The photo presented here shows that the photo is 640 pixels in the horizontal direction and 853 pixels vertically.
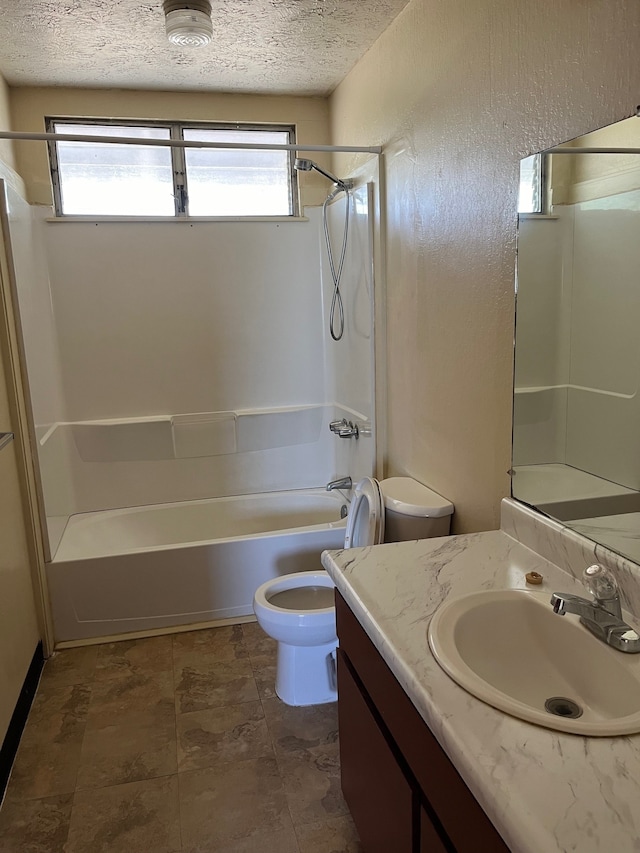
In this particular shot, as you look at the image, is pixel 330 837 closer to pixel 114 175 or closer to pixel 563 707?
pixel 563 707

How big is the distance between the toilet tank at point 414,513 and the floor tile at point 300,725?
0.68 m

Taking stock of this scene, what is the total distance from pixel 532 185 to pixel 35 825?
2244 millimetres

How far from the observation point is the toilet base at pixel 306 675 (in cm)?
229

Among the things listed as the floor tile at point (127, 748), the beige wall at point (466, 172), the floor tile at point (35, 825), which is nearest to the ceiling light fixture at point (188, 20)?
the beige wall at point (466, 172)

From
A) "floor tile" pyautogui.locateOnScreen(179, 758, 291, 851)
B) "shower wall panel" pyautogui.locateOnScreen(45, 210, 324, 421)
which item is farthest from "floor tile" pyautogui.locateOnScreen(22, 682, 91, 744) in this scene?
"shower wall panel" pyautogui.locateOnScreen(45, 210, 324, 421)

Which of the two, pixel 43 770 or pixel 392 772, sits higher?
pixel 392 772

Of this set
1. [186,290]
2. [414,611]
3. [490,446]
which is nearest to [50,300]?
[186,290]

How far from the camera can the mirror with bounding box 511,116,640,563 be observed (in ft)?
4.27

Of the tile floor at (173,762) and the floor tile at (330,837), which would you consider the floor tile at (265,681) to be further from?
the floor tile at (330,837)

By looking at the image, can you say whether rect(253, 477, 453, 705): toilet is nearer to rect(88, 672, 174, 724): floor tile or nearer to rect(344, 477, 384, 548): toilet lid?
rect(344, 477, 384, 548): toilet lid

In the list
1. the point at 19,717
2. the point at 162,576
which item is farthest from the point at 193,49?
the point at 19,717

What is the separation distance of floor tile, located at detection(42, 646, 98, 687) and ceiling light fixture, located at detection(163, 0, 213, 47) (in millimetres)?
2515

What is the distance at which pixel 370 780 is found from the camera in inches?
54.9

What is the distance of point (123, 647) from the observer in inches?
108
